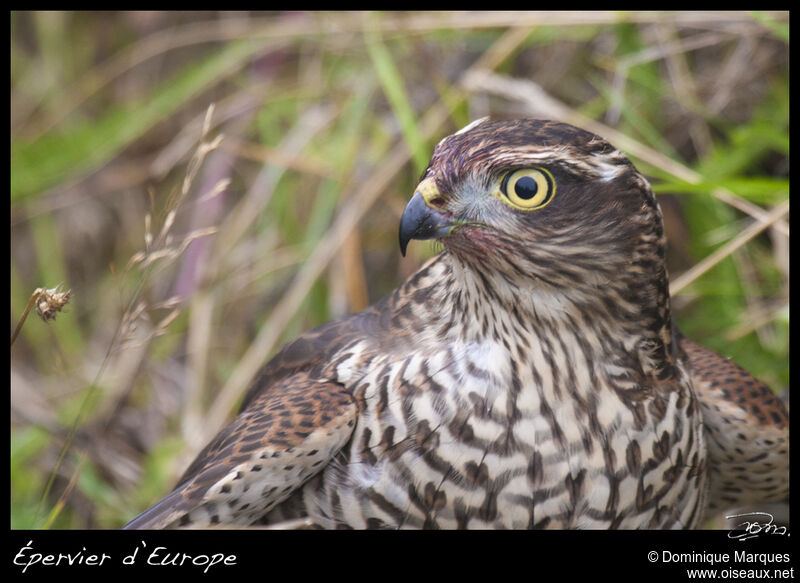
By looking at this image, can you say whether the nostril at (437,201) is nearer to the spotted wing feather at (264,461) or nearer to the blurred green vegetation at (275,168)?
the spotted wing feather at (264,461)

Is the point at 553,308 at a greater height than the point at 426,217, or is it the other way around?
the point at 426,217

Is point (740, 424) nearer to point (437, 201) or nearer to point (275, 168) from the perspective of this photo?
point (437, 201)

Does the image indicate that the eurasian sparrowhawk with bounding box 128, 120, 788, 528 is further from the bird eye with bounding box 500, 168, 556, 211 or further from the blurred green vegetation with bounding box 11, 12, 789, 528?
the blurred green vegetation with bounding box 11, 12, 789, 528

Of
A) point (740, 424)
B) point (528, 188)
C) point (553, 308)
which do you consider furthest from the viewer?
point (740, 424)
